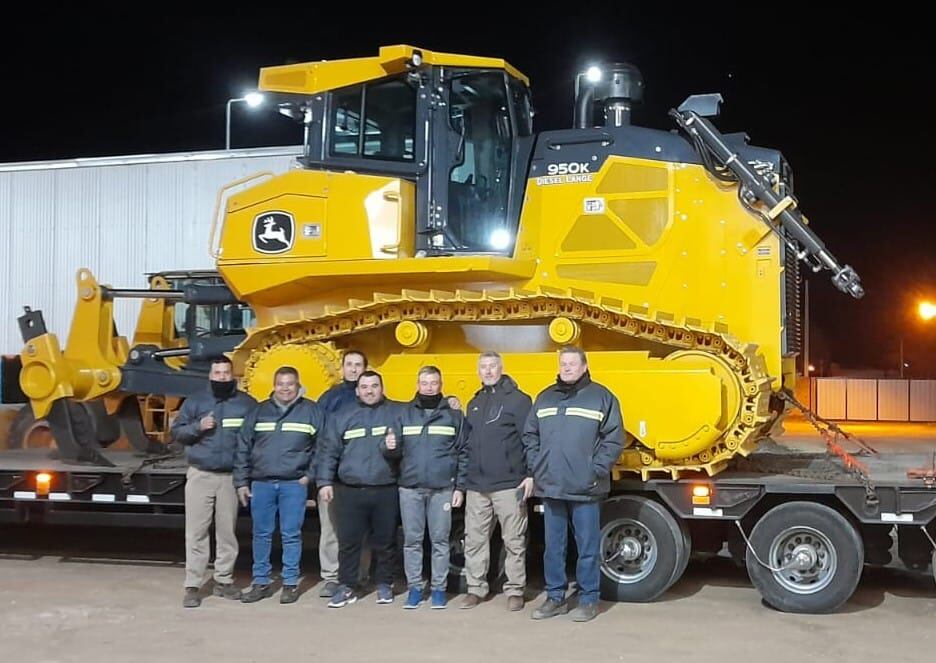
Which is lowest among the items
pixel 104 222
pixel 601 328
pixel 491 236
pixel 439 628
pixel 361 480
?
pixel 439 628

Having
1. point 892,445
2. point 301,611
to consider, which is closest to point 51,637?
point 301,611

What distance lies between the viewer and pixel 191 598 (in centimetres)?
826

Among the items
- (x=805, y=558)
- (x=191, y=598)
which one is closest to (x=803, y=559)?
(x=805, y=558)

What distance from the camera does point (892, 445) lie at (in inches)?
739

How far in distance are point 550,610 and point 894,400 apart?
985 inches

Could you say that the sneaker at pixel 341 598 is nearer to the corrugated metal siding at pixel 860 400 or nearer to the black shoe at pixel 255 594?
the black shoe at pixel 255 594

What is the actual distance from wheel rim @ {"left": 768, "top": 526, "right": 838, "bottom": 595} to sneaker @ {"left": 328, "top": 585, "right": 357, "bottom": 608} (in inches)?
128

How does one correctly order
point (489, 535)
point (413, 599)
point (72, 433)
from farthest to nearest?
point (72, 433) → point (489, 535) → point (413, 599)

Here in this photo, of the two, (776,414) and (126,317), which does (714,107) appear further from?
(126,317)

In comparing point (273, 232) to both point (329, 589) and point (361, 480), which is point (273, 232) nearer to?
point (361, 480)

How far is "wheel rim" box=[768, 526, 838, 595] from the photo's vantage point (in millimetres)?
7992

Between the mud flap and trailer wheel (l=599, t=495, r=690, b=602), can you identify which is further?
the mud flap

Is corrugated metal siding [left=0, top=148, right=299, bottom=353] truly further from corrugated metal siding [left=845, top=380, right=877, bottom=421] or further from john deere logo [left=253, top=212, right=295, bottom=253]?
corrugated metal siding [left=845, top=380, right=877, bottom=421]

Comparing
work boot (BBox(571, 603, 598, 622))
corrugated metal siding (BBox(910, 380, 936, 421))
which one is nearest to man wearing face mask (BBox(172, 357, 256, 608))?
work boot (BBox(571, 603, 598, 622))
